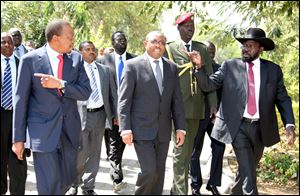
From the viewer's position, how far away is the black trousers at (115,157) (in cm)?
727

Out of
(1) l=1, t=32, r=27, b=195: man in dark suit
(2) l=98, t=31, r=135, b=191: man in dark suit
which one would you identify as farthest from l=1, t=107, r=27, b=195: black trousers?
(2) l=98, t=31, r=135, b=191: man in dark suit

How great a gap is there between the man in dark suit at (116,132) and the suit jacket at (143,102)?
71.0 inches

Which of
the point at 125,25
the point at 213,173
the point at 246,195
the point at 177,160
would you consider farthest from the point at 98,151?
the point at 125,25

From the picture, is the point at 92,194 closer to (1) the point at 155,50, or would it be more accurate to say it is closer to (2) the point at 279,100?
(1) the point at 155,50

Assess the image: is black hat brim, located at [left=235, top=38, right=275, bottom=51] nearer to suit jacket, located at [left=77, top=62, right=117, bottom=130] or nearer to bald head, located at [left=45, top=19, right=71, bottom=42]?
suit jacket, located at [left=77, top=62, right=117, bottom=130]

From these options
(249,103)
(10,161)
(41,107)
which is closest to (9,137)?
(10,161)

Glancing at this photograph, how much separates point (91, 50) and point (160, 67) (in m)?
1.55

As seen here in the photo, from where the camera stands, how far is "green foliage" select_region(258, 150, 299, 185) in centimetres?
891

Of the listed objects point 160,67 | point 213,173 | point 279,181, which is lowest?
point 279,181

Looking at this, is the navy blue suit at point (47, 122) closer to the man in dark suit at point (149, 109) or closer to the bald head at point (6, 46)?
the man in dark suit at point (149, 109)

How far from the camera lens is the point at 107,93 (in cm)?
704

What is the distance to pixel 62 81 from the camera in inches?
182

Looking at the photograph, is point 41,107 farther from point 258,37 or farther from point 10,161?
point 258,37

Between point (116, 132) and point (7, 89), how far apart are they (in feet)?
7.22
